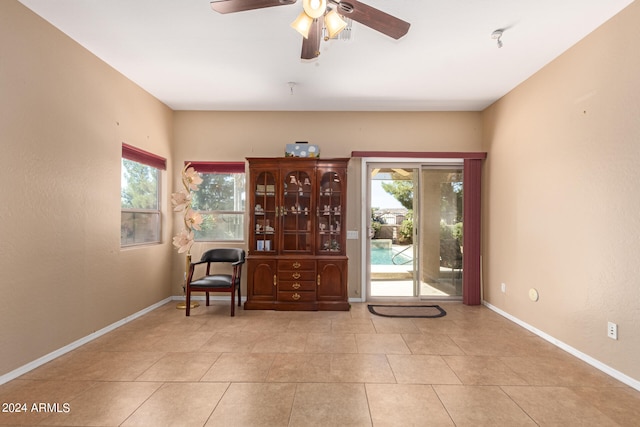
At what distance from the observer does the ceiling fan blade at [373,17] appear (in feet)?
6.40

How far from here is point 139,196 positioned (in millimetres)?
4348

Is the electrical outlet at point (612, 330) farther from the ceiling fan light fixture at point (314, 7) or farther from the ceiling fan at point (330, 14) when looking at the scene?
the ceiling fan light fixture at point (314, 7)

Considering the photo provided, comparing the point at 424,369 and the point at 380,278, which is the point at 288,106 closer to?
the point at 380,278

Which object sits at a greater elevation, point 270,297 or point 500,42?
point 500,42

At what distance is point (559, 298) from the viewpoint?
10.8 feet

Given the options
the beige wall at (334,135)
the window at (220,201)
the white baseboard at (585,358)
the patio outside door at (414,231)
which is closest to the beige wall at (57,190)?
the beige wall at (334,135)

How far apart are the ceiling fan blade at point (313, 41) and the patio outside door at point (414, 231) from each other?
2.83 m

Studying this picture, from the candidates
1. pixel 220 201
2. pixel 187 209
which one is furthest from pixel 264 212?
pixel 187 209

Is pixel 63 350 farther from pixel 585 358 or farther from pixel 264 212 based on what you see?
pixel 585 358

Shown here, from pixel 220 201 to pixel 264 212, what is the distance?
854 millimetres

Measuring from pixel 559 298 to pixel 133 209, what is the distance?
499cm

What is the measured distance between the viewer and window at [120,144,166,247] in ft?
13.2

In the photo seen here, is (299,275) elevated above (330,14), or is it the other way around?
(330,14)

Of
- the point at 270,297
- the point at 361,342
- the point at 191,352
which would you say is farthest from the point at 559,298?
the point at 191,352
